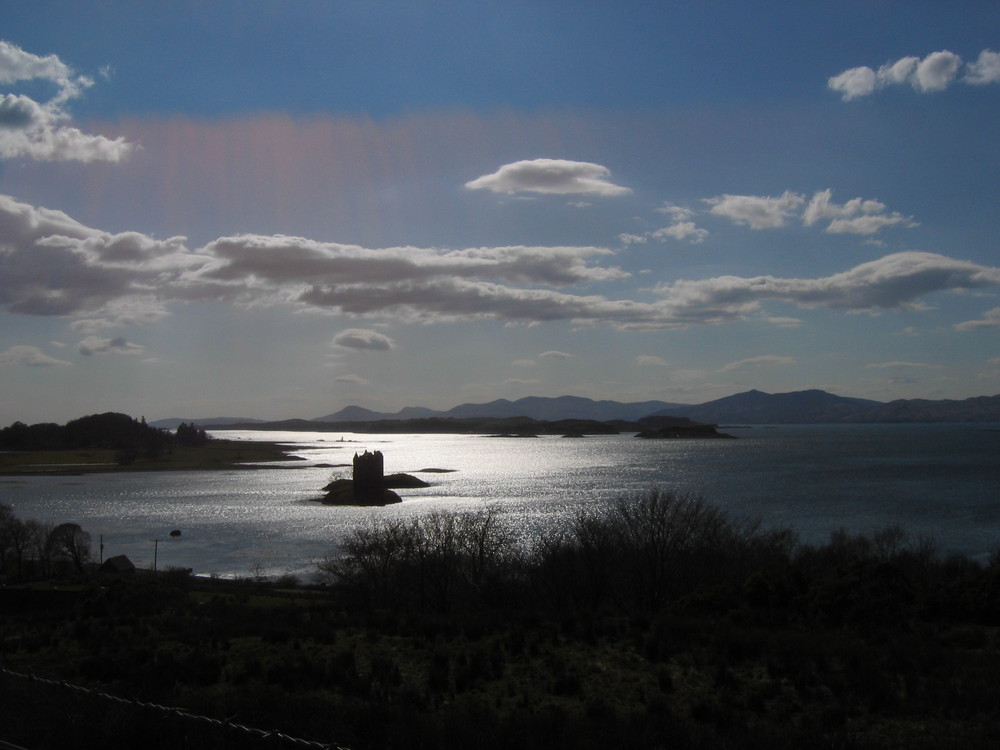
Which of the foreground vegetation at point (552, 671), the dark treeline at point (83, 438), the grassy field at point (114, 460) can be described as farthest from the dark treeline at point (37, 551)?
the dark treeline at point (83, 438)

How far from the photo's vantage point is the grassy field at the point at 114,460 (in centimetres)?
14525

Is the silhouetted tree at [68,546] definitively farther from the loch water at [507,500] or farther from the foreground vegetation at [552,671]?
the foreground vegetation at [552,671]

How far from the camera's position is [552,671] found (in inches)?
481

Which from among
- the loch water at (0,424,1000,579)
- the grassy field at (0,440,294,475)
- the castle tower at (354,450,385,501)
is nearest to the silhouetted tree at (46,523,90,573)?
the loch water at (0,424,1000,579)

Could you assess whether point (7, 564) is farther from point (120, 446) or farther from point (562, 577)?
point (120, 446)

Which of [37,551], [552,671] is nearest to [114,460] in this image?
[37,551]

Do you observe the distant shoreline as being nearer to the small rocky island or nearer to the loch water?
the loch water

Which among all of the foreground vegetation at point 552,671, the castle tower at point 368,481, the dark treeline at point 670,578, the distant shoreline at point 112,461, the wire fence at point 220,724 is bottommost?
the distant shoreline at point 112,461

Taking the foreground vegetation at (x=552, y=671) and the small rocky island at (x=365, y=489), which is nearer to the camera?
the foreground vegetation at (x=552, y=671)

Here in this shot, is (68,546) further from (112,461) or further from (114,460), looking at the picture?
(114,460)

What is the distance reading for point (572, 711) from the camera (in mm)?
10164

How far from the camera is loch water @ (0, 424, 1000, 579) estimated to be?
55344mm

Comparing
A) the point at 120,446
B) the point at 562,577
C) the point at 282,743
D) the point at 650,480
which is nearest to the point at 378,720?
the point at 282,743

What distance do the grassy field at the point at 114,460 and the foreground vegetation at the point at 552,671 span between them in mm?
137753
